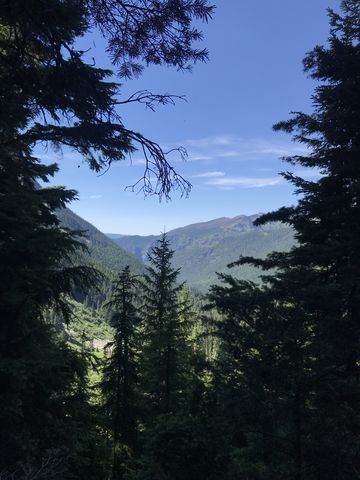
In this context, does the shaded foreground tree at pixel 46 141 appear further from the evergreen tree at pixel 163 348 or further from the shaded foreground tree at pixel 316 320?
the evergreen tree at pixel 163 348

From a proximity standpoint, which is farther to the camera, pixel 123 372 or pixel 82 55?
pixel 123 372

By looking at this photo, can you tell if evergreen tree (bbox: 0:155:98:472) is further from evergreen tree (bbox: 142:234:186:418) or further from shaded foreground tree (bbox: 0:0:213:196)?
evergreen tree (bbox: 142:234:186:418)

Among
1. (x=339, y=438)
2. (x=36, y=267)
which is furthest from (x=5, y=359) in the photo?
(x=339, y=438)

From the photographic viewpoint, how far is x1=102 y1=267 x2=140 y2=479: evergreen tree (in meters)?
21.5

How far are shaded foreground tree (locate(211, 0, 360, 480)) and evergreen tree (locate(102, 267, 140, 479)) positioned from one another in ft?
35.0

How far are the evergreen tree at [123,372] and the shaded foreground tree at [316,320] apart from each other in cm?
1065

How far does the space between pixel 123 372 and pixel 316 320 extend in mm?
15916

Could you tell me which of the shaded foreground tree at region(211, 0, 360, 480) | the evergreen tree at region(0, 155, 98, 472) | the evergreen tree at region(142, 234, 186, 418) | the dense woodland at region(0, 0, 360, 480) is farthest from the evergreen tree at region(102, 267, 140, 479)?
the evergreen tree at region(0, 155, 98, 472)

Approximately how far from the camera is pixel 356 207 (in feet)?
29.5

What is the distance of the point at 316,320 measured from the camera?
9.20 metres

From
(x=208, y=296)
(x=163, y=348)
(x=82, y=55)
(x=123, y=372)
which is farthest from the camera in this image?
(x=123, y=372)

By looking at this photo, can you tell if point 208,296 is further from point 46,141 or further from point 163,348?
point 163,348

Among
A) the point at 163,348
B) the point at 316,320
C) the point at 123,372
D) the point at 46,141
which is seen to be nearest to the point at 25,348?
the point at 46,141

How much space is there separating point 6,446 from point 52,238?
13.8ft
